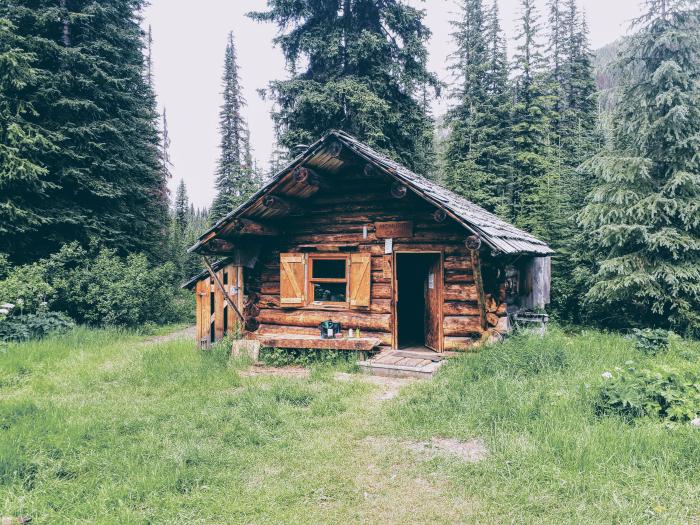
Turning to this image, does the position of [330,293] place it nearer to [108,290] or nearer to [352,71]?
[108,290]

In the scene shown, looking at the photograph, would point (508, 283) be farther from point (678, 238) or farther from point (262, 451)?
point (262, 451)

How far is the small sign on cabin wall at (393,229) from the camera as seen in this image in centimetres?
946

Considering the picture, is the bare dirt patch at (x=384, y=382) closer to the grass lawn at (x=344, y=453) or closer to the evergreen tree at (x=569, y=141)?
the grass lawn at (x=344, y=453)

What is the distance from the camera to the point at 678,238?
11094mm

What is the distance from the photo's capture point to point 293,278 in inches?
405

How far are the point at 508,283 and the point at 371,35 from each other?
1011 centimetres

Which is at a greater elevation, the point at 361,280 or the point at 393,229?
the point at 393,229

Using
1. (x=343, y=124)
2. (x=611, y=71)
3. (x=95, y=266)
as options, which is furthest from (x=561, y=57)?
(x=95, y=266)

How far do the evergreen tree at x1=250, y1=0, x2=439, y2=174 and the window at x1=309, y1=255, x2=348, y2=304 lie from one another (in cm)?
497

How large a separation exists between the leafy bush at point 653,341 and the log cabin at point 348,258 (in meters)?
2.72

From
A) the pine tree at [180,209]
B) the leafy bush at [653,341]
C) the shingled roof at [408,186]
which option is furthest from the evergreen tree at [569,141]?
the pine tree at [180,209]

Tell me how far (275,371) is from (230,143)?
25.1 metres

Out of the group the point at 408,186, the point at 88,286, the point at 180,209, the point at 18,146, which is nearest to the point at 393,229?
the point at 408,186

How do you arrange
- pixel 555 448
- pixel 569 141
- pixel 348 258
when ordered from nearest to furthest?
pixel 555 448
pixel 348 258
pixel 569 141
